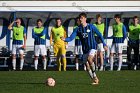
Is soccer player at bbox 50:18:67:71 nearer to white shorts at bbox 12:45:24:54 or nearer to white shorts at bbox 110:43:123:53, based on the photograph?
white shorts at bbox 12:45:24:54

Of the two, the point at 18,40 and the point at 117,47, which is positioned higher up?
the point at 18,40

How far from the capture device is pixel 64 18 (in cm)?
2542

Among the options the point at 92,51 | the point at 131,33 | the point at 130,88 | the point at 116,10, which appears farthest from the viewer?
the point at 116,10

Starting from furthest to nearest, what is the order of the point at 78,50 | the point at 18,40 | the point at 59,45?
the point at 78,50
the point at 18,40
the point at 59,45

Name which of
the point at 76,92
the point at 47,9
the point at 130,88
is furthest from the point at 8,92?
the point at 47,9

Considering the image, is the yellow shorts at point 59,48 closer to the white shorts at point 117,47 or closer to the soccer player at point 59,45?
the soccer player at point 59,45

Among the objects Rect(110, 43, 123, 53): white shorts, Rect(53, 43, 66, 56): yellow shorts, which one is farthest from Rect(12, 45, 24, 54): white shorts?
Rect(110, 43, 123, 53): white shorts

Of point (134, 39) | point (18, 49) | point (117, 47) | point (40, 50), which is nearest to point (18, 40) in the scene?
point (18, 49)

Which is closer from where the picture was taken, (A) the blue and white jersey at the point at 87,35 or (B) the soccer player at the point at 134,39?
(A) the blue and white jersey at the point at 87,35

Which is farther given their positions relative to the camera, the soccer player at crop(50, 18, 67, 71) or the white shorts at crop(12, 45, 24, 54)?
the white shorts at crop(12, 45, 24, 54)

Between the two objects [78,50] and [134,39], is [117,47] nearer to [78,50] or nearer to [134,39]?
[134,39]

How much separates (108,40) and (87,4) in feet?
6.67

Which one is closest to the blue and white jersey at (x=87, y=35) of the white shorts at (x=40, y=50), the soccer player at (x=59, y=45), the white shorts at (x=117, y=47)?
the soccer player at (x=59, y=45)

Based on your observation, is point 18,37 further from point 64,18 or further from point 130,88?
point 130,88
